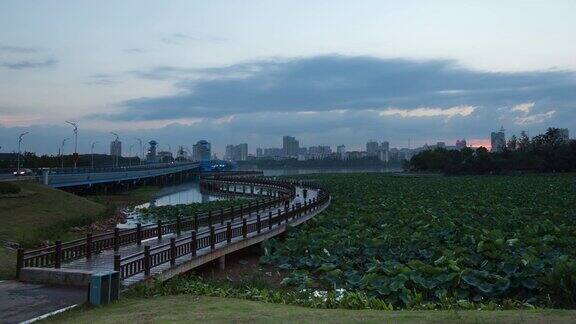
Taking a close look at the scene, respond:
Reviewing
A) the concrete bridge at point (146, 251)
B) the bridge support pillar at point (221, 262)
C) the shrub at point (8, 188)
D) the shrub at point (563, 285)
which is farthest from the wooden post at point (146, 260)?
the shrub at point (8, 188)

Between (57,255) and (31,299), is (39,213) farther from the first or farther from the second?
(31,299)

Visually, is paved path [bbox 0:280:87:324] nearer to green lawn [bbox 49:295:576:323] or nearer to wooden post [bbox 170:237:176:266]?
green lawn [bbox 49:295:576:323]

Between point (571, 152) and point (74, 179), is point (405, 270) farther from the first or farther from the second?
point (571, 152)

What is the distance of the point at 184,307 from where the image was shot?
11289 mm

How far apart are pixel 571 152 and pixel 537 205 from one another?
6872 cm

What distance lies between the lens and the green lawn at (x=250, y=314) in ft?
29.3

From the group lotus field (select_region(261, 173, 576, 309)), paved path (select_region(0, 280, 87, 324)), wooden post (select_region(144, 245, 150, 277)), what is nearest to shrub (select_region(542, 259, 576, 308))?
lotus field (select_region(261, 173, 576, 309))

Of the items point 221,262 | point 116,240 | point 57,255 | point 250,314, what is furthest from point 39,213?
point 250,314

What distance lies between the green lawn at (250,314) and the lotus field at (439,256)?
2.65 meters

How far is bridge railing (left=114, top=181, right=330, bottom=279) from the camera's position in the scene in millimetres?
14930

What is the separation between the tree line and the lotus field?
67322 millimetres

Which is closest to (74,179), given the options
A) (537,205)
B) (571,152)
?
(537,205)

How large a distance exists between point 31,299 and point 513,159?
10597 centimetres

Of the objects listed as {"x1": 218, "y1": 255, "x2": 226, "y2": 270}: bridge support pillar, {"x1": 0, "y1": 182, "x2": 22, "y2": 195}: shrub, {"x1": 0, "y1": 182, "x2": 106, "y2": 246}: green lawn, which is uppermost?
{"x1": 0, "y1": 182, "x2": 22, "y2": 195}: shrub
